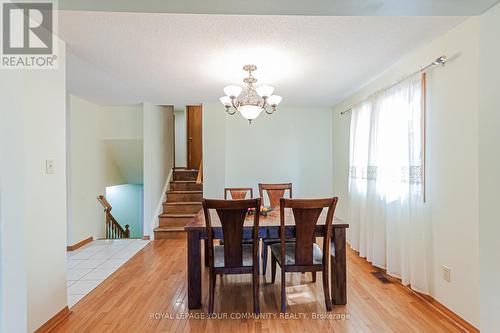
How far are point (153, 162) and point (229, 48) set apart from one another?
9.60 feet


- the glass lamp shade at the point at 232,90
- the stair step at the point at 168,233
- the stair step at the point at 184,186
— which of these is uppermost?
the glass lamp shade at the point at 232,90

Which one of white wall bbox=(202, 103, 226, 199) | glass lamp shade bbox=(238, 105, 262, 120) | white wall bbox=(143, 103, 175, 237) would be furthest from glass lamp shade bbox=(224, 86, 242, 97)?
white wall bbox=(143, 103, 175, 237)

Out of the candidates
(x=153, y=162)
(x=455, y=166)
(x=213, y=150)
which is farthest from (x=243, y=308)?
(x=153, y=162)

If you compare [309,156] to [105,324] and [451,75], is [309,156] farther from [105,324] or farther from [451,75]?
[105,324]

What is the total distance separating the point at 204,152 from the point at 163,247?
1731 millimetres

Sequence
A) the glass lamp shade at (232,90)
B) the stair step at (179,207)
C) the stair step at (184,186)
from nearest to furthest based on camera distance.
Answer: the glass lamp shade at (232,90)
the stair step at (179,207)
the stair step at (184,186)

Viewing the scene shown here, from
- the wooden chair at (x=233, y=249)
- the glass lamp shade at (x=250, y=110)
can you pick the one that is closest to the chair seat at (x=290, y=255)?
the wooden chair at (x=233, y=249)

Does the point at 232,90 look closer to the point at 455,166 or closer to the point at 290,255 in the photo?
the point at 290,255

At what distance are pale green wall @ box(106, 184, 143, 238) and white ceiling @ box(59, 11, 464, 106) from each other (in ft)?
12.7

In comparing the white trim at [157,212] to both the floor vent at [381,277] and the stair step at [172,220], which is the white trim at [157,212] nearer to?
the stair step at [172,220]

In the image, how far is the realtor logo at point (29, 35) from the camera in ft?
4.67

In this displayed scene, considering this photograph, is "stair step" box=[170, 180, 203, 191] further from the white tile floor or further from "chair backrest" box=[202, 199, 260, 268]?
"chair backrest" box=[202, 199, 260, 268]

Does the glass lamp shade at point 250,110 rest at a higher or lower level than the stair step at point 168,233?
higher

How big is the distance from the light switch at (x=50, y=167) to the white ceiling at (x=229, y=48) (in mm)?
1046
